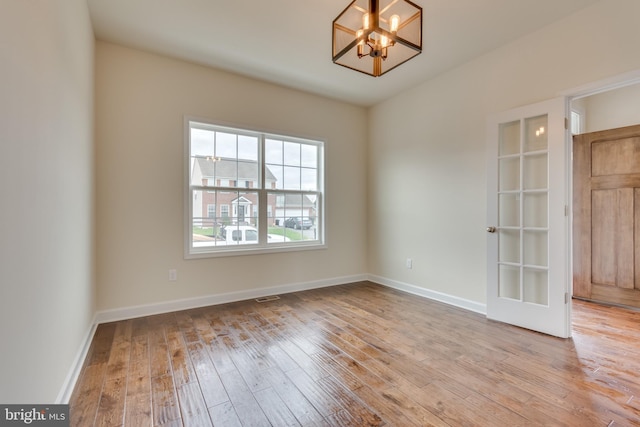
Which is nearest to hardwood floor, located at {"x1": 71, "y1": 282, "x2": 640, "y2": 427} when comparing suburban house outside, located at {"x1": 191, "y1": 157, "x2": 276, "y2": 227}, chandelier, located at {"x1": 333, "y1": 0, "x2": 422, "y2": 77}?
suburban house outside, located at {"x1": 191, "y1": 157, "x2": 276, "y2": 227}

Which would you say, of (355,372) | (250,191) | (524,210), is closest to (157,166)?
(250,191)

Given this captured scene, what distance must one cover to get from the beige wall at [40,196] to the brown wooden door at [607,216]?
5.22 meters

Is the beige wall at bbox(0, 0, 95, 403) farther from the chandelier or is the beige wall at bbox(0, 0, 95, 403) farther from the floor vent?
the floor vent

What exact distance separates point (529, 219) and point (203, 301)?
142 inches

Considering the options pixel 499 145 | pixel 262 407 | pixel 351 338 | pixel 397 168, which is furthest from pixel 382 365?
pixel 397 168

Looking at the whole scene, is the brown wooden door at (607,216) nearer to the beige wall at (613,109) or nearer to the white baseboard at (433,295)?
the beige wall at (613,109)

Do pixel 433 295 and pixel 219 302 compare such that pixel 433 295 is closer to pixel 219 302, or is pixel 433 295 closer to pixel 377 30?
pixel 219 302

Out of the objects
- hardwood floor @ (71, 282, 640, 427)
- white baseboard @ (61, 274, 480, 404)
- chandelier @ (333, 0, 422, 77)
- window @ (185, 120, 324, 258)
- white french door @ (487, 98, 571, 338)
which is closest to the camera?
hardwood floor @ (71, 282, 640, 427)

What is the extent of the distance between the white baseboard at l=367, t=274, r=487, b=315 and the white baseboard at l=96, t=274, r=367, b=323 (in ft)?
1.72

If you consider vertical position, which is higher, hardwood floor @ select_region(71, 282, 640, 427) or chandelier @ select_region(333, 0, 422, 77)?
chandelier @ select_region(333, 0, 422, 77)

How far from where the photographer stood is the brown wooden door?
3.31 metres

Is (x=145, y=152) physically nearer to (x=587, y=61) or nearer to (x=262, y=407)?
(x=262, y=407)

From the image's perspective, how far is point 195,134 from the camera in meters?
3.42

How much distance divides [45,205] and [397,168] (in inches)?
149
